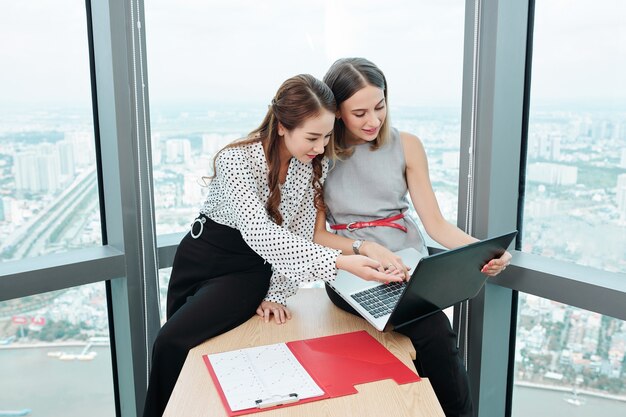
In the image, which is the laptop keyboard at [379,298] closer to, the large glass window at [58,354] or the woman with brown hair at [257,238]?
the woman with brown hair at [257,238]

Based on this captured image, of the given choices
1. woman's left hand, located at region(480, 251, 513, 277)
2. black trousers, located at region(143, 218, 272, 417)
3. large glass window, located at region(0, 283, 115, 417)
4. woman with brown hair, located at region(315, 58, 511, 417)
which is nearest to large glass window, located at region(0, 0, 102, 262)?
large glass window, located at region(0, 283, 115, 417)

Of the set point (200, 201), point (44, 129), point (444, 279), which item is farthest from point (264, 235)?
point (44, 129)

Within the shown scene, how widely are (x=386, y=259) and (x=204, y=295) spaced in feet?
1.69

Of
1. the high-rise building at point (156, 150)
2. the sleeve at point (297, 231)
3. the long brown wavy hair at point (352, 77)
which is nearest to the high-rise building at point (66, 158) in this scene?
the high-rise building at point (156, 150)

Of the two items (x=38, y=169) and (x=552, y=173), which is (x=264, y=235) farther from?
(x=552, y=173)

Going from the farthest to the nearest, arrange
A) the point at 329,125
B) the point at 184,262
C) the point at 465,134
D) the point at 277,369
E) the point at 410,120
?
the point at 410,120, the point at 465,134, the point at 184,262, the point at 329,125, the point at 277,369

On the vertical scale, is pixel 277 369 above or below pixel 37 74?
below

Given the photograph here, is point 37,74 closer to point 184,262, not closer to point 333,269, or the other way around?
point 184,262

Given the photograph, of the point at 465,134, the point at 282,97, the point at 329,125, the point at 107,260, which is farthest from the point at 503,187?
the point at 107,260

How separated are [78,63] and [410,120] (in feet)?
3.67

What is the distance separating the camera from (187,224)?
2014 mm

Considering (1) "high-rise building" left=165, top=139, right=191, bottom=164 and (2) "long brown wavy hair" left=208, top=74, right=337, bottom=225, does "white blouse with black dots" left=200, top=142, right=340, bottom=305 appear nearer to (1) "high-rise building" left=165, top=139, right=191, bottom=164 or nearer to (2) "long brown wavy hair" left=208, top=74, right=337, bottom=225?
(2) "long brown wavy hair" left=208, top=74, right=337, bottom=225

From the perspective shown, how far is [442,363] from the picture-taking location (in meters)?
1.45

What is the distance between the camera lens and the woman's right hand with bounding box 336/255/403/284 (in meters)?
1.38
